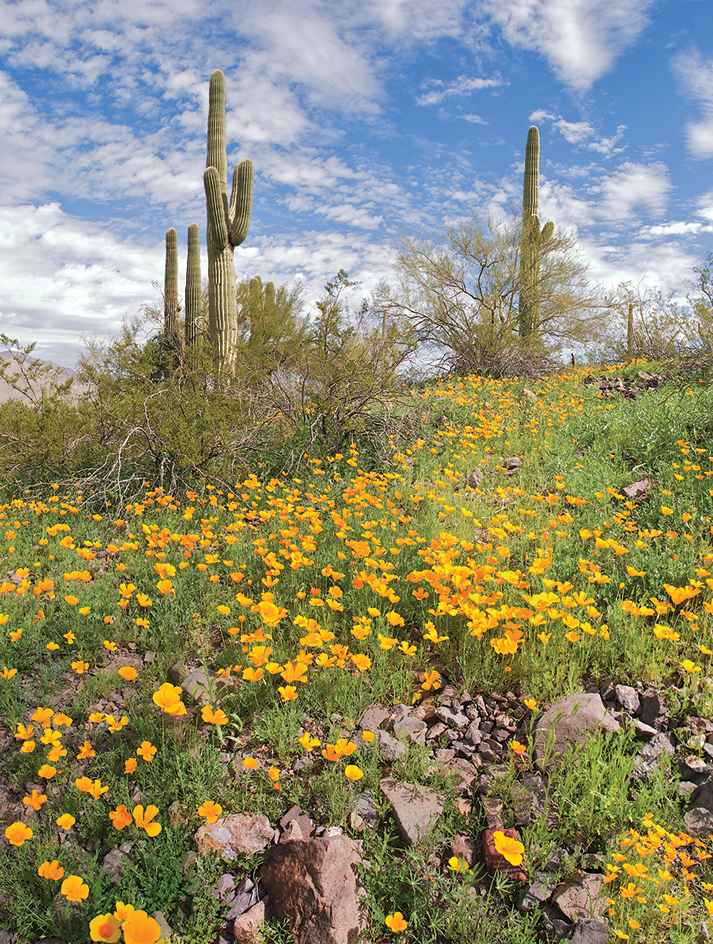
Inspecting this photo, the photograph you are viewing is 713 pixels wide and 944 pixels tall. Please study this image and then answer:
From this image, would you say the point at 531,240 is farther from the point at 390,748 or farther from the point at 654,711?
the point at 390,748

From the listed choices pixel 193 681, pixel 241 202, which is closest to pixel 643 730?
pixel 193 681

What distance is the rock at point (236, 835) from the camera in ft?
6.86

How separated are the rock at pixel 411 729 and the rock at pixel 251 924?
2.62 feet

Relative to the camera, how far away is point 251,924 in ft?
6.19

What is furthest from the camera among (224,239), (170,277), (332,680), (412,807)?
(170,277)

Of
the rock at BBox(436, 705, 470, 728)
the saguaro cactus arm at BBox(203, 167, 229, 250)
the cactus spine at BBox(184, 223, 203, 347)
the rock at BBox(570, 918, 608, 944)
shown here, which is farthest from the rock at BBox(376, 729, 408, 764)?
the cactus spine at BBox(184, 223, 203, 347)

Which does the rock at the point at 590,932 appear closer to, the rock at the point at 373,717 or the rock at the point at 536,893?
the rock at the point at 536,893

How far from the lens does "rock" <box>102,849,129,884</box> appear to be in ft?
6.66

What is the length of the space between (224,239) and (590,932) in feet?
39.2

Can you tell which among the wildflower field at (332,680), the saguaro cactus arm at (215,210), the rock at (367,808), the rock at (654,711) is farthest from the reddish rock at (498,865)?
the saguaro cactus arm at (215,210)

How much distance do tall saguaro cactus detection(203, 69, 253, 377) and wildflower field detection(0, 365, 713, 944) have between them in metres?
6.93

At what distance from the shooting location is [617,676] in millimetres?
2830

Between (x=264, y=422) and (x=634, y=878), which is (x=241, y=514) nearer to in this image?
(x=264, y=422)

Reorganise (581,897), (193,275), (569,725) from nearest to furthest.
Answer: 1. (581,897)
2. (569,725)
3. (193,275)
